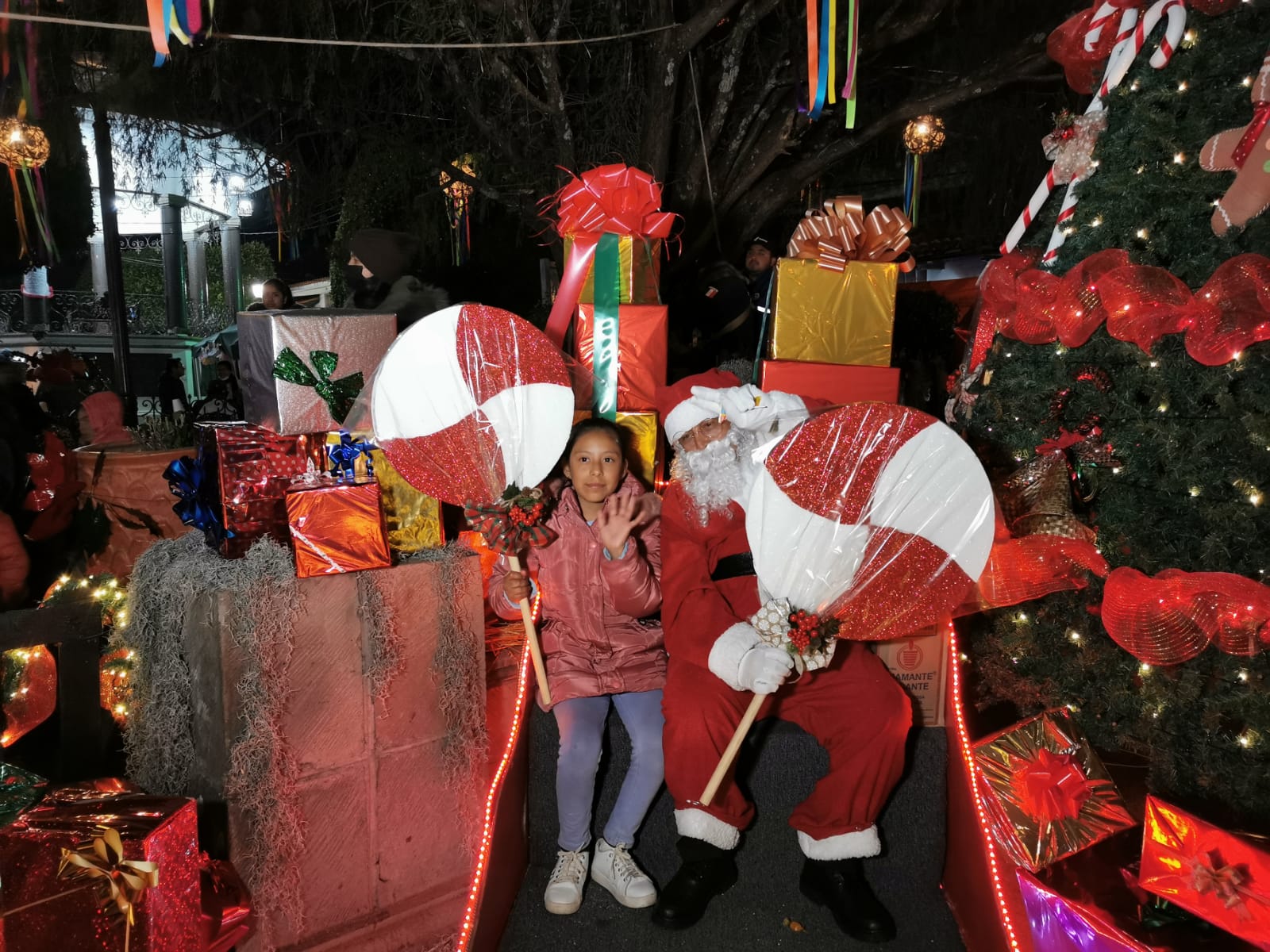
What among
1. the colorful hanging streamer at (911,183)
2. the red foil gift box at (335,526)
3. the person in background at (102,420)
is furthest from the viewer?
the colorful hanging streamer at (911,183)

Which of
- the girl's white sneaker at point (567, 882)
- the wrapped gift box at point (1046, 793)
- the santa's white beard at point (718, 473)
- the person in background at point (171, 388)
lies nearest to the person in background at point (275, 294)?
the santa's white beard at point (718, 473)

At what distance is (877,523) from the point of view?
2301 mm

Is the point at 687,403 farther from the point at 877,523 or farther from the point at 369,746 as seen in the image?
the point at 369,746

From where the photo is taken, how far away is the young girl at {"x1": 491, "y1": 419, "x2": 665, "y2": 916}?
2.60 meters

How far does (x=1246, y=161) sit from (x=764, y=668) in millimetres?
2195

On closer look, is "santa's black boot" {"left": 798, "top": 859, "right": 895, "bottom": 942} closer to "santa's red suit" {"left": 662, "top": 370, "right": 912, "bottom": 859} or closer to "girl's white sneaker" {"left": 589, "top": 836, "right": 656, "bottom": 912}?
"santa's red suit" {"left": 662, "top": 370, "right": 912, "bottom": 859}

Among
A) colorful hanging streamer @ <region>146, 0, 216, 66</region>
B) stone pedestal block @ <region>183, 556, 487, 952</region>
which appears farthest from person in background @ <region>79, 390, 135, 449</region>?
stone pedestal block @ <region>183, 556, 487, 952</region>

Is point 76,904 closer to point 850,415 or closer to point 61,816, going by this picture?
point 61,816

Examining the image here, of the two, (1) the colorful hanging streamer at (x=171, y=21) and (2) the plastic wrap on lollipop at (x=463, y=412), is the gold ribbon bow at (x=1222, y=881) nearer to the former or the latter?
(2) the plastic wrap on lollipop at (x=463, y=412)

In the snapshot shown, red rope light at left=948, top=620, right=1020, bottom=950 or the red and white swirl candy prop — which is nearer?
red rope light at left=948, top=620, right=1020, bottom=950

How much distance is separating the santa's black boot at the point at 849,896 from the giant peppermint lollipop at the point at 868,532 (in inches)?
18.1

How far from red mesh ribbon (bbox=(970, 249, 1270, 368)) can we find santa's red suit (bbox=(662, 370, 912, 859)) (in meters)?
1.44

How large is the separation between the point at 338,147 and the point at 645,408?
6746 mm

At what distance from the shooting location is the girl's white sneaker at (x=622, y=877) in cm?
248
